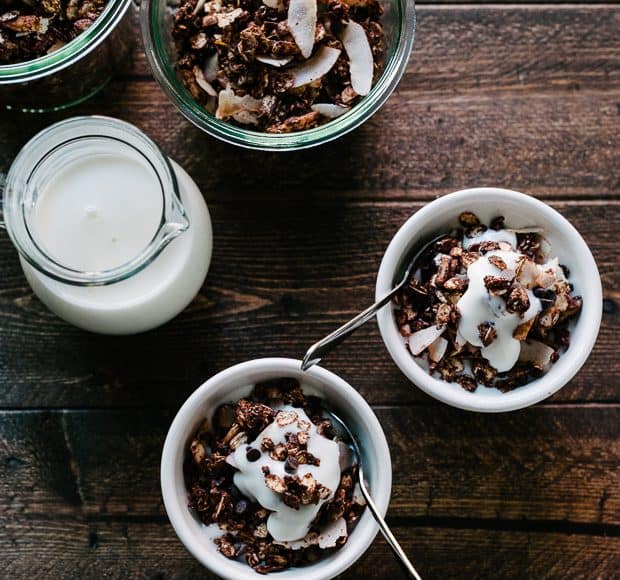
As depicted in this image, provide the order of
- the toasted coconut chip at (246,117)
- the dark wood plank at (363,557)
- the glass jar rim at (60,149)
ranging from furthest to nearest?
1. the dark wood plank at (363,557)
2. the toasted coconut chip at (246,117)
3. the glass jar rim at (60,149)

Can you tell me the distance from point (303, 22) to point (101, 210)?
1.07 ft

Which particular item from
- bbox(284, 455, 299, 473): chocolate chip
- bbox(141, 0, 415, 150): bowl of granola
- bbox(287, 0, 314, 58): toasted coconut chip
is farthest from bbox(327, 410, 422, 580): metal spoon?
bbox(287, 0, 314, 58): toasted coconut chip

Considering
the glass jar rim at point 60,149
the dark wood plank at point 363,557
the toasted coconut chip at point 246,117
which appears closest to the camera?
the glass jar rim at point 60,149

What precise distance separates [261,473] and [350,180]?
0.44 m

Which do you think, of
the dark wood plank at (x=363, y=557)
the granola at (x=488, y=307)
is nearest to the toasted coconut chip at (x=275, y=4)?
the granola at (x=488, y=307)

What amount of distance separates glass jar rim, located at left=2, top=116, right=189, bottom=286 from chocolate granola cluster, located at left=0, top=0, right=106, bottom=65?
0.36 ft

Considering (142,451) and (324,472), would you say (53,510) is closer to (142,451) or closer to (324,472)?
(142,451)

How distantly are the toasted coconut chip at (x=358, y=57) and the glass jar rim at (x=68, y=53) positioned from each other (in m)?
0.27

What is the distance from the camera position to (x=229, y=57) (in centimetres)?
105

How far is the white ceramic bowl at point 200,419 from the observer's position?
101cm

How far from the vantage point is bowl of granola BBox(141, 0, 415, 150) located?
1037mm

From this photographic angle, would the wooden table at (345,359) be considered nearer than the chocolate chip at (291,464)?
No

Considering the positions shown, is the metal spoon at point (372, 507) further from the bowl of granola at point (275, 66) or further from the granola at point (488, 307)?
the bowl of granola at point (275, 66)

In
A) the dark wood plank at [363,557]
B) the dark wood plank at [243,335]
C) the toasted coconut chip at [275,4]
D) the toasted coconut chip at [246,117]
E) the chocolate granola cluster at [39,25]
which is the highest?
the toasted coconut chip at [275,4]
